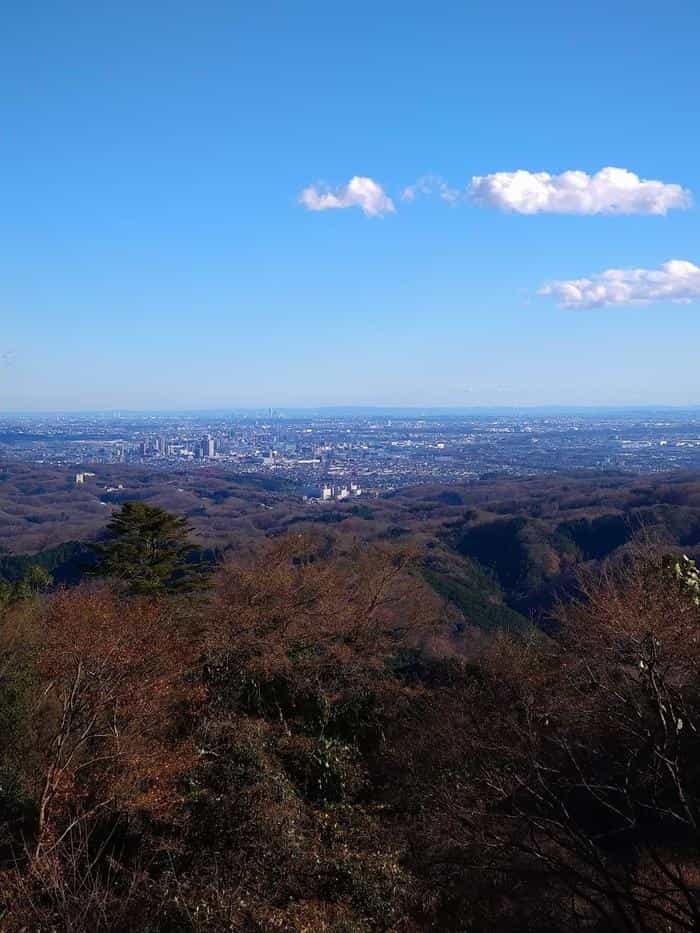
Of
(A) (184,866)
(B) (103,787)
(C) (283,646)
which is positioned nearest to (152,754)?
(B) (103,787)

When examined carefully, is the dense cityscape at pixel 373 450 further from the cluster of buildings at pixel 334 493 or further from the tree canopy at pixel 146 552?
the tree canopy at pixel 146 552

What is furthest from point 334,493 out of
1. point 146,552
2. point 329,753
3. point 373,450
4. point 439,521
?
point 329,753

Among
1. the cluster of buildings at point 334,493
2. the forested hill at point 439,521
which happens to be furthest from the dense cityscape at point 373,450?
the forested hill at point 439,521

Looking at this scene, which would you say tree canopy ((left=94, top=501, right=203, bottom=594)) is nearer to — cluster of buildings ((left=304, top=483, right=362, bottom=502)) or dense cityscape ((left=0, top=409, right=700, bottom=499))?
cluster of buildings ((left=304, top=483, right=362, bottom=502))

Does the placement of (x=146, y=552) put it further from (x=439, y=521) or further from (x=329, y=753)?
(x=439, y=521)

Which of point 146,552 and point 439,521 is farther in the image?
point 439,521

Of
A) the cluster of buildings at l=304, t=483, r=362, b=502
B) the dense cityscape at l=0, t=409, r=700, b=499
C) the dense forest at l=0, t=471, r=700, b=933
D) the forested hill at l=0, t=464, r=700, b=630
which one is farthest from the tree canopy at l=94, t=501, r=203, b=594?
the dense cityscape at l=0, t=409, r=700, b=499
